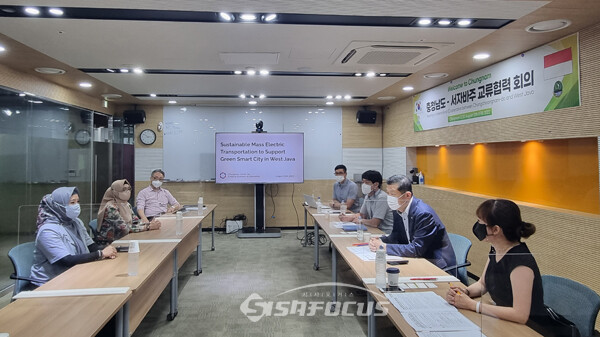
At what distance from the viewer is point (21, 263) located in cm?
256

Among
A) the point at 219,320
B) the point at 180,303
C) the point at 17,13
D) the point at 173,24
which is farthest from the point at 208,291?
the point at 17,13

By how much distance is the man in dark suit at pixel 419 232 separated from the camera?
8.72 feet

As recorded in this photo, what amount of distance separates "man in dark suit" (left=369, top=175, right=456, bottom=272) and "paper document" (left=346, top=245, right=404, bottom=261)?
0.15 feet

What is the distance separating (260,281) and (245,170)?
3145 mm

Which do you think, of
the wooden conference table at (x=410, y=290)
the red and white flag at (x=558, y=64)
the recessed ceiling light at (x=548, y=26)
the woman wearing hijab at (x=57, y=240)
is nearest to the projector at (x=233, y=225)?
the wooden conference table at (x=410, y=290)

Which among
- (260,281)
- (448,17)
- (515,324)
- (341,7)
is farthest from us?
(260,281)

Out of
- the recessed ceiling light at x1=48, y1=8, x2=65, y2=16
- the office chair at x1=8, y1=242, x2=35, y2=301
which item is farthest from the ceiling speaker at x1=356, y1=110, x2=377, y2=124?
the office chair at x1=8, y1=242, x2=35, y2=301

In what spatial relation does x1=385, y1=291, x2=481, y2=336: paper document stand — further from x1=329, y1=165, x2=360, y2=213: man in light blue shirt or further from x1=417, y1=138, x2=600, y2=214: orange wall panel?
x1=329, y1=165, x2=360, y2=213: man in light blue shirt

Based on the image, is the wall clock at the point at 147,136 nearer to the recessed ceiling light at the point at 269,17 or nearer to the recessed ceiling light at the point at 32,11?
the recessed ceiling light at the point at 32,11

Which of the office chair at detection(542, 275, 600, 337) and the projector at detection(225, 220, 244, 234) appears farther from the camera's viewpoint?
the projector at detection(225, 220, 244, 234)

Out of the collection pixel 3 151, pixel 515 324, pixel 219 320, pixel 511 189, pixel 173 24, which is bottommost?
pixel 219 320

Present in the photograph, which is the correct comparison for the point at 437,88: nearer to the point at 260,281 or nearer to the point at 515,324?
the point at 260,281

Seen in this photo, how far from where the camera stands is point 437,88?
5.41 metres

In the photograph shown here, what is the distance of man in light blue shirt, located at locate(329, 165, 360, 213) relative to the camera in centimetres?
541
